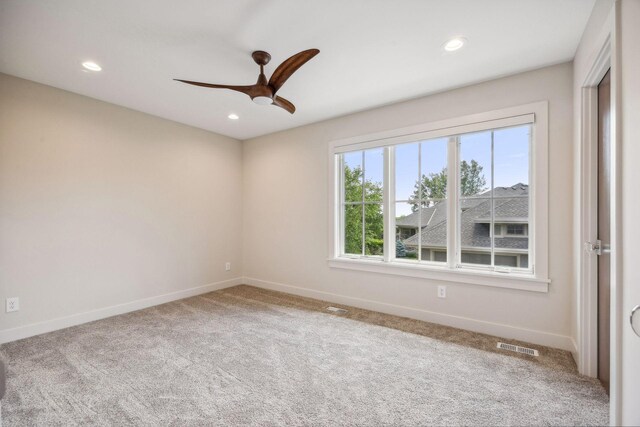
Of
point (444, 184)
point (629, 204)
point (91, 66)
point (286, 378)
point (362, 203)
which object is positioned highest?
point (91, 66)

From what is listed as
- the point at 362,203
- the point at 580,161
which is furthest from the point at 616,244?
the point at 362,203

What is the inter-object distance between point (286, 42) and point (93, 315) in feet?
11.6

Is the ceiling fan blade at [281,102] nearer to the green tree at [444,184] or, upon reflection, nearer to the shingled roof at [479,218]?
the green tree at [444,184]

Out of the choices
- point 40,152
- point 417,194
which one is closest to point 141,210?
point 40,152

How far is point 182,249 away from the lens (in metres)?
4.29

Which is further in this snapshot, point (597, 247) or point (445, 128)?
point (445, 128)

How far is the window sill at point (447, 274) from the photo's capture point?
8.99ft

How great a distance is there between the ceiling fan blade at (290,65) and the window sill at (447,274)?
2341mm

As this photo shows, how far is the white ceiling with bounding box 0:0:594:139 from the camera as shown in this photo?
1958 mm

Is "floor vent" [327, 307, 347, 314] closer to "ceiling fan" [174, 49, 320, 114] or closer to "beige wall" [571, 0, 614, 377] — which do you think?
"beige wall" [571, 0, 614, 377]

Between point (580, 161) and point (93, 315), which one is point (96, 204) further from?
point (580, 161)

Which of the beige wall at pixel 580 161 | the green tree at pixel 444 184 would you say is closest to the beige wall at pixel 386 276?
the beige wall at pixel 580 161

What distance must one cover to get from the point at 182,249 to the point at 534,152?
438cm

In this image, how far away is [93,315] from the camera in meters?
3.36
